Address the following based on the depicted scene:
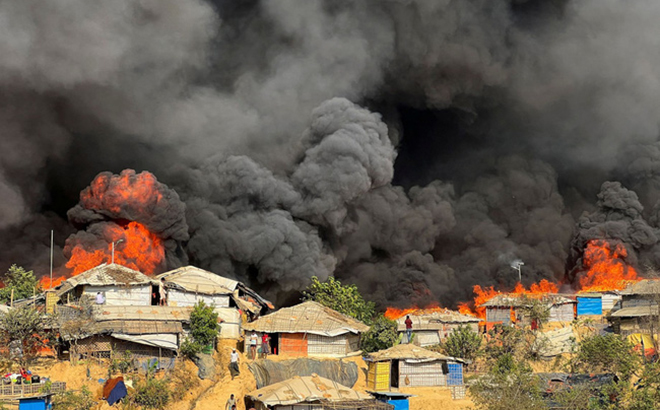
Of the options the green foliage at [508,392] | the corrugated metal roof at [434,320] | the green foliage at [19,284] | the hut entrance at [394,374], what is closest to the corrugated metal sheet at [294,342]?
the hut entrance at [394,374]

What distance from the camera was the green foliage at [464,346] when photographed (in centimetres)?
4709

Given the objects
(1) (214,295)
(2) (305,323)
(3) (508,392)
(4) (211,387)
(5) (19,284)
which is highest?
(5) (19,284)

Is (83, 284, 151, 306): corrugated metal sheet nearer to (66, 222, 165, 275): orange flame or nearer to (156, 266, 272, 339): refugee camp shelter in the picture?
(156, 266, 272, 339): refugee camp shelter

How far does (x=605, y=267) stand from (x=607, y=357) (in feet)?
93.0

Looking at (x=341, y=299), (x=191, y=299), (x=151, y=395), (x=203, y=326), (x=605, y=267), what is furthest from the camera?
(x=605, y=267)

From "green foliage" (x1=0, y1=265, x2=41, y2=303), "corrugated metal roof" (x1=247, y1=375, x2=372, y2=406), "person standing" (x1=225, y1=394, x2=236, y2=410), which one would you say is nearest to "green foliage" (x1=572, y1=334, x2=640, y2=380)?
"corrugated metal roof" (x1=247, y1=375, x2=372, y2=406)

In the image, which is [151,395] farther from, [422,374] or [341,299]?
[341,299]

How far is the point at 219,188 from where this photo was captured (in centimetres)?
6481

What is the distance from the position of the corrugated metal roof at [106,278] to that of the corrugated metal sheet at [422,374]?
13.9 m

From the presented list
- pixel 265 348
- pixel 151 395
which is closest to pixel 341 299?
pixel 265 348

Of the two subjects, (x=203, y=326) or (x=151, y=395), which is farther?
(x=203, y=326)

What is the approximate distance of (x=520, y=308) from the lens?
56.8 meters

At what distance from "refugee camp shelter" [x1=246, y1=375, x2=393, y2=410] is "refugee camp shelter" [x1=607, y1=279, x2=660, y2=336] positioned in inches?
760

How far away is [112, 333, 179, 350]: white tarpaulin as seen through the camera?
40.1 m
